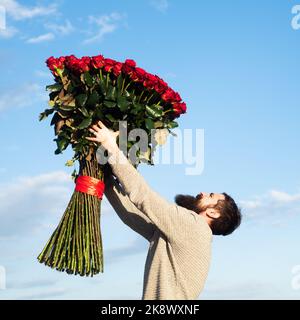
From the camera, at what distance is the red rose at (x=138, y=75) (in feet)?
11.8

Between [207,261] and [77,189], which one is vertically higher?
[77,189]

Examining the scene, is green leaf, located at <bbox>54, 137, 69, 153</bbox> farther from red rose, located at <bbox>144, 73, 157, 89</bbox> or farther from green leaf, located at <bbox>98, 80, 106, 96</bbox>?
red rose, located at <bbox>144, 73, 157, 89</bbox>

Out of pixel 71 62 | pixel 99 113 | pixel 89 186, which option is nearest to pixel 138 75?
pixel 99 113

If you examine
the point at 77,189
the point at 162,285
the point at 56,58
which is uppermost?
the point at 56,58

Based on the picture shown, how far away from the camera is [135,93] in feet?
12.2

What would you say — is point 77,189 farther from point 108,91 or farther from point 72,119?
point 108,91

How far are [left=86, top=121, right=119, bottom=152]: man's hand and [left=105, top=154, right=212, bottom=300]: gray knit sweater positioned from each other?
0.48 feet

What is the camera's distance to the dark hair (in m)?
3.85

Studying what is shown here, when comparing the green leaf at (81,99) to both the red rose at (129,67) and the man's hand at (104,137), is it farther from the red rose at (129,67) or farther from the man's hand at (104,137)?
the red rose at (129,67)

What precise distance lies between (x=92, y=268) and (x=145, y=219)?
1.90ft

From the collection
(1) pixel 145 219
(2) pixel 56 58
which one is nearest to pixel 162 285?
(1) pixel 145 219

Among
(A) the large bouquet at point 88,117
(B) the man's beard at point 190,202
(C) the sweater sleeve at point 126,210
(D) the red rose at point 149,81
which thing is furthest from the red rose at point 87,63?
(B) the man's beard at point 190,202

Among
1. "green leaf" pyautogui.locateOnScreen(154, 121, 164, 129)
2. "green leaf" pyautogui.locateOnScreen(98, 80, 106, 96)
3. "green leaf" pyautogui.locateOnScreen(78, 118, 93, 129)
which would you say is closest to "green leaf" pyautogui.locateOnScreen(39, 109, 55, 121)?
"green leaf" pyautogui.locateOnScreen(78, 118, 93, 129)

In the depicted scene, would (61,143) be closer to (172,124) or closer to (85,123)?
(85,123)
